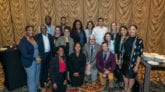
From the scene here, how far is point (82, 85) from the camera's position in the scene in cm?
612

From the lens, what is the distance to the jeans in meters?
5.31

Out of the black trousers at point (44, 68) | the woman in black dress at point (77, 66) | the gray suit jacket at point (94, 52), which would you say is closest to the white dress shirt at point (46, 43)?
the black trousers at point (44, 68)

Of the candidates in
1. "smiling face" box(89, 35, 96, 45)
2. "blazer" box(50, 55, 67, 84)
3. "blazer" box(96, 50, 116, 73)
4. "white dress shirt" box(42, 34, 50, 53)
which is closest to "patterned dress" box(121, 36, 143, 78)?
"blazer" box(96, 50, 116, 73)

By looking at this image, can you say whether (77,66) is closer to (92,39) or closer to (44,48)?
(92,39)

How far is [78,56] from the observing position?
5891mm

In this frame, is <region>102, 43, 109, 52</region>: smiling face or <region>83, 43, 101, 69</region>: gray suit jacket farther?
<region>83, 43, 101, 69</region>: gray suit jacket

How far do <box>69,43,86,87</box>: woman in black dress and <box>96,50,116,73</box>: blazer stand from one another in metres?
0.34

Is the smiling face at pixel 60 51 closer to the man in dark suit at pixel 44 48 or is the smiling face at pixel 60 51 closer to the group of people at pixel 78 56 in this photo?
the group of people at pixel 78 56

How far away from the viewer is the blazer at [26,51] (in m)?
5.18

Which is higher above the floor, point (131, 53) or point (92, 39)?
point (92, 39)

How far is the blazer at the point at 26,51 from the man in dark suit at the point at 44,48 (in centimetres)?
35

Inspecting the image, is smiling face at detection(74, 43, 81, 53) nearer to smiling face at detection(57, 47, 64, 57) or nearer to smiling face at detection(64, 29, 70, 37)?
smiling face at detection(64, 29, 70, 37)

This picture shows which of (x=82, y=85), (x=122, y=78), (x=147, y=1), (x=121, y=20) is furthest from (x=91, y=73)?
(x=147, y=1)

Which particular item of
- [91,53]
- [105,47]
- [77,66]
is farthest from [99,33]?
[77,66]
